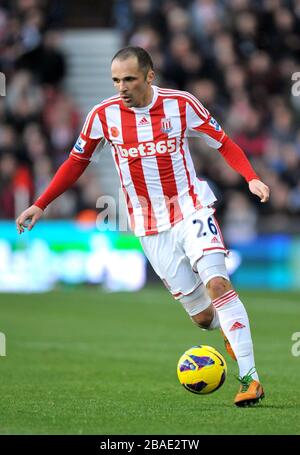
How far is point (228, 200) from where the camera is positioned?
19.1 m

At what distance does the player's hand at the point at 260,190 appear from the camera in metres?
7.38

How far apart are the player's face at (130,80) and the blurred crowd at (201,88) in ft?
34.3

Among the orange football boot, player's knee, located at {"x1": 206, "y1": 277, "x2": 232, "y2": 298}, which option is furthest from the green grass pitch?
player's knee, located at {"x1": 206, "y1": 277, "x2": 232, "y2": 298}

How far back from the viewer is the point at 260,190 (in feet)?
24.5

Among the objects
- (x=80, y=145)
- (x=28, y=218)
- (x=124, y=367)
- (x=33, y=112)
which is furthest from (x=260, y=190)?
(x=33, y=112)

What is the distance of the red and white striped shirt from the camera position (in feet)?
26.0

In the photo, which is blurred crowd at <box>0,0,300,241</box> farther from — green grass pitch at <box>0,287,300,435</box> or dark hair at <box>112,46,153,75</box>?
dark hair at <box>112,46,153,75</box>

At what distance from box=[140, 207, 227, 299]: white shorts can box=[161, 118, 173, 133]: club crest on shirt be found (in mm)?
597

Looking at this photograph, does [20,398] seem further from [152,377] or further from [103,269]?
[103,269]

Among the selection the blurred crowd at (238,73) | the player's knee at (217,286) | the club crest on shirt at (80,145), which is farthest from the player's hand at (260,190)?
the blurred crowd at (238,73)

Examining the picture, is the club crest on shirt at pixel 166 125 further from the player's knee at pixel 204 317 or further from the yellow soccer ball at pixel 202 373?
the yellow soccer ball at pixel 202 373

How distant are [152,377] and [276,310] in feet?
19.8

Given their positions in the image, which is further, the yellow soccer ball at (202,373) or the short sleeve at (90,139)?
the short sleeve at (90,139)
